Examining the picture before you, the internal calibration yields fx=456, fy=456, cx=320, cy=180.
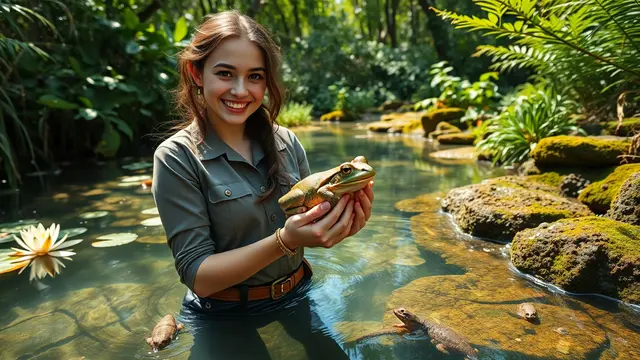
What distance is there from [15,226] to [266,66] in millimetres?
3330

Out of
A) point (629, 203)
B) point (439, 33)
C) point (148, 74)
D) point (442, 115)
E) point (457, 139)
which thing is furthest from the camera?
point (439, 33)

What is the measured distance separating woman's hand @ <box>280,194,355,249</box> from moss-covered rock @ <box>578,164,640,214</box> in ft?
8.95

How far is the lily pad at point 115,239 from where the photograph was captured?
3651 millimetres

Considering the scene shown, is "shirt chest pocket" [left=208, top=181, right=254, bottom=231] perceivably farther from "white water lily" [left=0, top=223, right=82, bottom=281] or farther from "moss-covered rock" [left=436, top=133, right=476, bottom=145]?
"moss-covered rock" [left=436, top=133, right=476, bottom=145]

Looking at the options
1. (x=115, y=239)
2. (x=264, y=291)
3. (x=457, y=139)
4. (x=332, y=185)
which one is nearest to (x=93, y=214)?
(x=115, y=239)

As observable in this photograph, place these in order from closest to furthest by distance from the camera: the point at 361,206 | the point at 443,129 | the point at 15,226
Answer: the point at 361,206 < the point at 15,226 < the point at 443,129

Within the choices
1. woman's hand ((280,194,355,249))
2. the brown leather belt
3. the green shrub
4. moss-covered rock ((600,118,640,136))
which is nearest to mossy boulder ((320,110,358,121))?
the green shrub

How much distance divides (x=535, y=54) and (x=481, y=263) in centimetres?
436

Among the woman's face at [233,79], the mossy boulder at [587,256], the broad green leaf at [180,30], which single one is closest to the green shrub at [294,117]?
the broad green leaf at [180,30]

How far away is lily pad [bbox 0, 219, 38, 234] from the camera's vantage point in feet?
13.1

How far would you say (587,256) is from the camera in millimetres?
2580

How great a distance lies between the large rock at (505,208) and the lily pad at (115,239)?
9.04ft

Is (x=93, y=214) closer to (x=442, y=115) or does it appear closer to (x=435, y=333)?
(x=435, y=333)

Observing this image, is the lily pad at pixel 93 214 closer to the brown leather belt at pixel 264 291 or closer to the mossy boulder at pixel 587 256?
the brown leather belt at pixel 264 291
